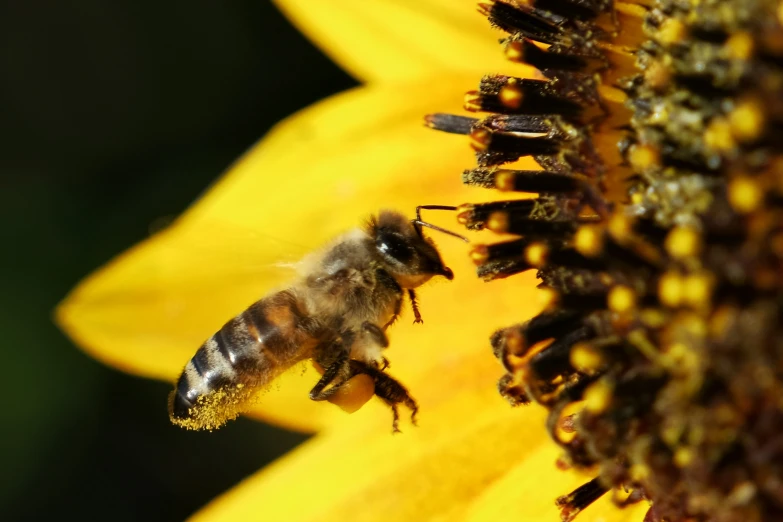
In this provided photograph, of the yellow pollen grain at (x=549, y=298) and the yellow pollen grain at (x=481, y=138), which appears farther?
the yellow pollen grain at (x=481, y=138)

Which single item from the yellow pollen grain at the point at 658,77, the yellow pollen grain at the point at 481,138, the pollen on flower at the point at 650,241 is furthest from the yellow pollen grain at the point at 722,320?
the yellow pollen grain at the point at 481,138

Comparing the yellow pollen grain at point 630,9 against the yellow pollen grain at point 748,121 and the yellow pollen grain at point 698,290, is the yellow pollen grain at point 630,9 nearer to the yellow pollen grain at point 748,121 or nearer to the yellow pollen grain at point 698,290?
the yellow pollen grain at point 748,121

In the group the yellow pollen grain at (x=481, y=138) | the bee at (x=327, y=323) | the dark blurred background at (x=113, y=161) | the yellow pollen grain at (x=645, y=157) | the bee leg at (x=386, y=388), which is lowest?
the dark blurred background at (x=113, y=161)

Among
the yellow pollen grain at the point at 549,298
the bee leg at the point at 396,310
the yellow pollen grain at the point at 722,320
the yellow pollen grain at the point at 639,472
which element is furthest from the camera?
the bee leg at the point at 396,310

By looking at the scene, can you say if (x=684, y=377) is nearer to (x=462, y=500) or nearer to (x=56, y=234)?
(x=462, y=500)

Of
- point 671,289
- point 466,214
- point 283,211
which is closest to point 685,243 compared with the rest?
point 671,289

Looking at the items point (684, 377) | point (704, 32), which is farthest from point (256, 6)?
point (684, 377)

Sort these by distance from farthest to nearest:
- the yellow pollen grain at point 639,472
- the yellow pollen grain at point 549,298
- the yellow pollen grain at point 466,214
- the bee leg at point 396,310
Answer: the yellow pollen grain at point 466,214
the bee leg at point 396,310
the yellow pollen grain at point 549,298
the yellow pollen grain at point 639,472

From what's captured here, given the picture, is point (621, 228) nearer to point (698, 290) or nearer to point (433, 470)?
point (698, 290)
